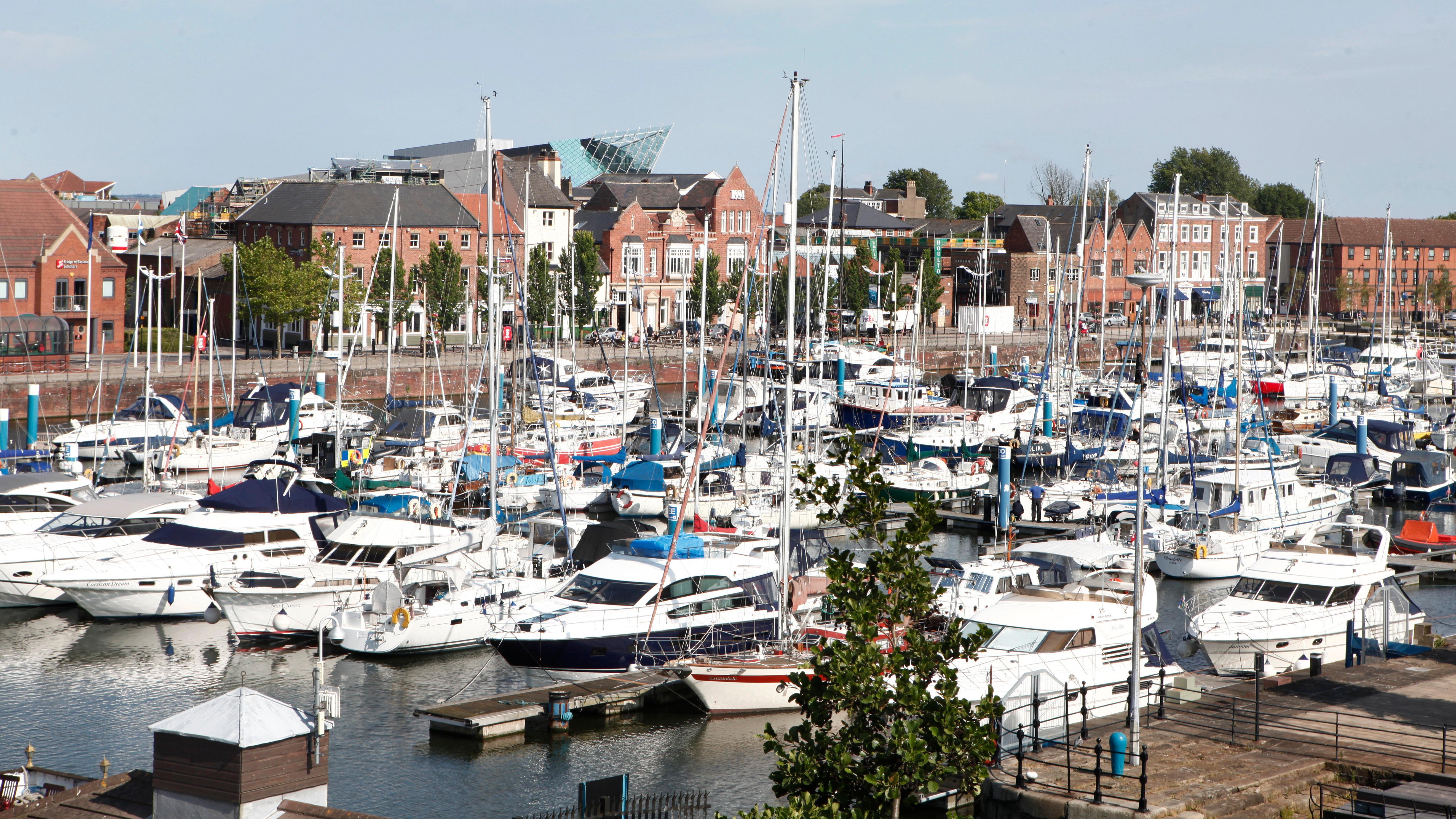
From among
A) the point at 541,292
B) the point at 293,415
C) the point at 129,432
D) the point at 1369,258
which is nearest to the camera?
A: the point at 129,432

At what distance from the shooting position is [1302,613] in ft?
87.5

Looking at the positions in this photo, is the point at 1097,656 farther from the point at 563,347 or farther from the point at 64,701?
the point at 563,347

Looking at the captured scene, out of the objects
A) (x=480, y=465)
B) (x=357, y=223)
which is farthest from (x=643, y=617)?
(x=357, y=223)

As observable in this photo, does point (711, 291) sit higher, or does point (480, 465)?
point (711, 291)

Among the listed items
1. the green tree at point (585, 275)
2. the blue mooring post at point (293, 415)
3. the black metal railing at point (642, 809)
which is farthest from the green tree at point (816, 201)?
the black metal railing at point (642, 809)

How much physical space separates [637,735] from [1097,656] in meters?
7.81

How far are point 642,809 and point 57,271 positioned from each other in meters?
61.7

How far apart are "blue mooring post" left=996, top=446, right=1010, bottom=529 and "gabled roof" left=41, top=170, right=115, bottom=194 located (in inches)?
3868

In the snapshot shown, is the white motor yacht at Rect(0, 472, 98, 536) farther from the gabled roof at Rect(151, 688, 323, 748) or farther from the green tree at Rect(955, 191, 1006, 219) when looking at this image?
the green tree at Rect(955, 191, 1006, 219)

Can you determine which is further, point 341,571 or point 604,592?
point 341,571

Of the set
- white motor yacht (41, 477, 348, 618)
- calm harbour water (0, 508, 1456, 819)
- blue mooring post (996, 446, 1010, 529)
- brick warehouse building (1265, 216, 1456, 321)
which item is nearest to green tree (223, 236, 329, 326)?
white motor yacht (41, 477, 348, 618)

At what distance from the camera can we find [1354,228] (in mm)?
124250

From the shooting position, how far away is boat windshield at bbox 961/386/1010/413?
57.7 m

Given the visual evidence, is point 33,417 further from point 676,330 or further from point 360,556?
point 676,330
